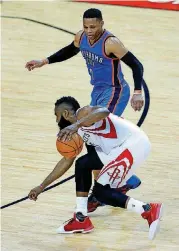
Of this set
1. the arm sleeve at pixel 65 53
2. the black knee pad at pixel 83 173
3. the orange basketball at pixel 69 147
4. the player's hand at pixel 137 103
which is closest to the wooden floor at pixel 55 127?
the black knee pad at pixel 83 173

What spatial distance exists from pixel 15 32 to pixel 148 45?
221cm

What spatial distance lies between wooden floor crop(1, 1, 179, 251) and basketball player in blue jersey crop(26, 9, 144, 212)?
0.48 metres

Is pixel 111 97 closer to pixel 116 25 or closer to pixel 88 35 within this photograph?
pixel 88 35

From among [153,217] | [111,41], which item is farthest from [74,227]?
[111,41]

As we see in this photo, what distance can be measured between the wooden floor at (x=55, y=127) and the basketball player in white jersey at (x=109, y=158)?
0.33 m

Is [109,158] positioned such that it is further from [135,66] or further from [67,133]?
[135,66]

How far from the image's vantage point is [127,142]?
22.4 ft

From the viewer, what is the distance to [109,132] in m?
6.82

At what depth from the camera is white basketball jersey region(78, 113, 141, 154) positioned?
6781mm

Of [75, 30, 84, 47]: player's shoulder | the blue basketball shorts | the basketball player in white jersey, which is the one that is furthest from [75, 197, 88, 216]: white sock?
[75, 30, 84, 47]: player's shoulder

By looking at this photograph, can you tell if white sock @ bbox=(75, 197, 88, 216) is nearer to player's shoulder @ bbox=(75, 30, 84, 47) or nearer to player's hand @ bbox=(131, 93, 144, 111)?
player's hand @ bbox=(131, 93, 144, 111)

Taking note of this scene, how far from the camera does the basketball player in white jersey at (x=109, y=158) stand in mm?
6777

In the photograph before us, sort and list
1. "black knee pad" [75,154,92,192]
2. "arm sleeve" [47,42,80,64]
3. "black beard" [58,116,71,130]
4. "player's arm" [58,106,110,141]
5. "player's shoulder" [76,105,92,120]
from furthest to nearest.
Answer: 1. "arm sleeve" [47,42,80,64]
2. "black knee pad" [75,154,92,192]
3. "black beard" [58,116,71,130]
4. "player's shoulder" [76,105,92,120]
5. "player's arm" [58,106,110,141]

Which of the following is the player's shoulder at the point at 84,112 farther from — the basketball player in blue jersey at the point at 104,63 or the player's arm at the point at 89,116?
the basketball player in blue jersey at the point at 104,63
